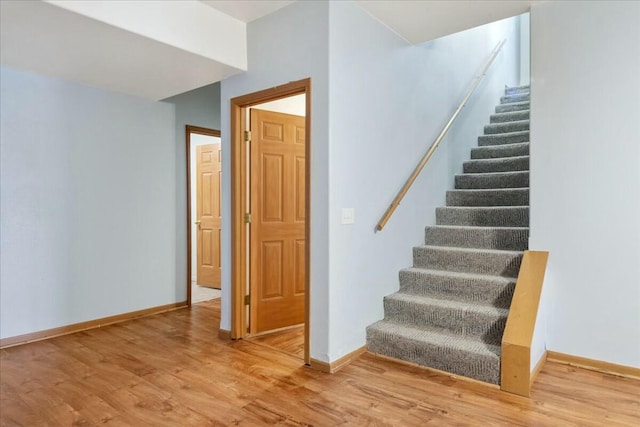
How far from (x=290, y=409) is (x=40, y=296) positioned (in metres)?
2.54

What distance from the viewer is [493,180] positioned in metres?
4.03

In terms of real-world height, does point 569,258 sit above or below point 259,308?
above

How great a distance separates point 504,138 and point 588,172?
2259 mm

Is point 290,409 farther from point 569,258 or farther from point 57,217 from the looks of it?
point 57,217

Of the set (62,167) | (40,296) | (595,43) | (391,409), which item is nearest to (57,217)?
(62,167)

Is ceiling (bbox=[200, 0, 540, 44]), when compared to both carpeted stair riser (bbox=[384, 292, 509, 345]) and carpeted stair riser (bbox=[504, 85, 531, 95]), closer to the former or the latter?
carpeted stair riser (bbox=[384, 292, 509, 345])

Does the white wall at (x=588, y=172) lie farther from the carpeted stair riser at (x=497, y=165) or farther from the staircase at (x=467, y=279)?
the carpeted stair riser at (x=497, y=165)

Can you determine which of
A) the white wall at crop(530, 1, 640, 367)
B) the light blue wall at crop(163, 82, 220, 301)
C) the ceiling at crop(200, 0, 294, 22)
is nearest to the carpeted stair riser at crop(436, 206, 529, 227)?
the white wall at crop(530, 1, 640, 367)

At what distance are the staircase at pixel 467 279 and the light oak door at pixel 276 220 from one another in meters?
0.92

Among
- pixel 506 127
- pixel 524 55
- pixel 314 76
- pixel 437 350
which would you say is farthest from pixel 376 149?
pixel 524 55

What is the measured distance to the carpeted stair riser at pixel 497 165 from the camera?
4016 mm

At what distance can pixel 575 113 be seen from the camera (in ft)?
8.60

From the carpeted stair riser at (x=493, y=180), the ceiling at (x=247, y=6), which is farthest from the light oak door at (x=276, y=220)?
the carpeted stair riser at (x=493, y=180)

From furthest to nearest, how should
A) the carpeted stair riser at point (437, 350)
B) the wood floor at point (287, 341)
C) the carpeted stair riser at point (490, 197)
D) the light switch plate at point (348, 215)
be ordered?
the carpeted stair riser at point (490, 197), the wood floor at point (287, 341), the light switch plate at point (348, 215), the carpeted stair riser at point (437, 350)
